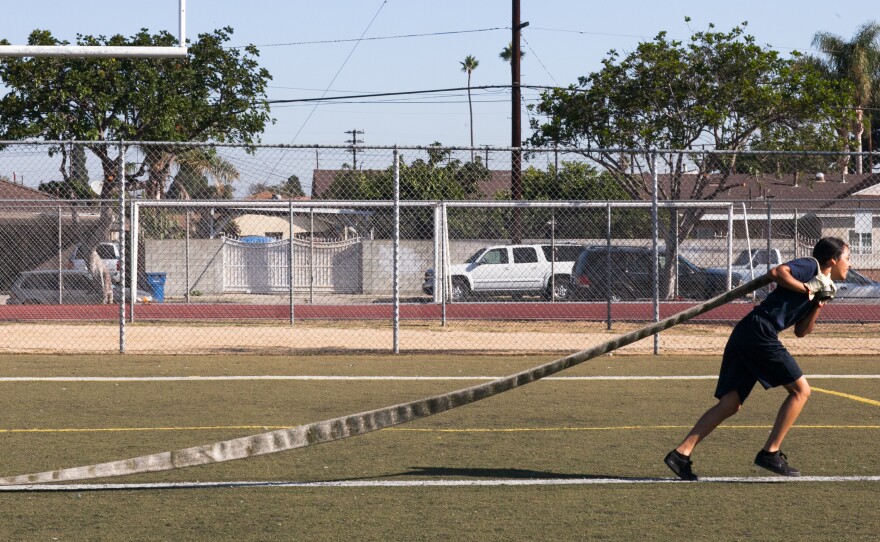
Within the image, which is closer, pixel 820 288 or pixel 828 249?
pixel 820 288

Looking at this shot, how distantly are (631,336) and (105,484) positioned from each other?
295cm

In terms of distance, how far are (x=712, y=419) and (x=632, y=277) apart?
47.6 ft

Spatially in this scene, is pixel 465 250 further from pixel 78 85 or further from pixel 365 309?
pixel 78 85

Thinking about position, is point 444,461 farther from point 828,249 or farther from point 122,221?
point 122,221

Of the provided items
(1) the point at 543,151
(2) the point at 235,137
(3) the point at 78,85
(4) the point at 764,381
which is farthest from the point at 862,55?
(4) the point at 764,381

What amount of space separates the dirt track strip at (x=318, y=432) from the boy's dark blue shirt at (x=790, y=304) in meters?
0.19

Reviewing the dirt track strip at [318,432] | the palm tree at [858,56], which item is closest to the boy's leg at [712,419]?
the dirt track strip at [318,432]

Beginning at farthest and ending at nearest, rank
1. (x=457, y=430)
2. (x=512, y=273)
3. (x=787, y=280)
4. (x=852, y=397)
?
(x=512, y=273), (x=852, y=397), (x=457, y=430), (x=787, y=280)

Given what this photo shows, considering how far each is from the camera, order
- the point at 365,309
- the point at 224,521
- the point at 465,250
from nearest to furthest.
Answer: the point at 224,521
the point at 365,309
the point at 465,250

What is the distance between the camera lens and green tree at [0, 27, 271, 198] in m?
26.2

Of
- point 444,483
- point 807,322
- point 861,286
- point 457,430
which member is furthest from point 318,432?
point 861,286

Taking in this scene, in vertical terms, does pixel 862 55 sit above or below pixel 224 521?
above

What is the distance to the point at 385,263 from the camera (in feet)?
79.7

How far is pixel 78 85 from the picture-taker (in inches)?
1031
